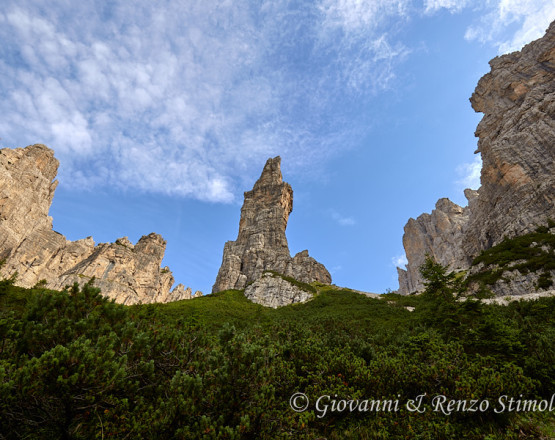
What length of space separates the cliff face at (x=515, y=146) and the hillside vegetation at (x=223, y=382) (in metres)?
30.0

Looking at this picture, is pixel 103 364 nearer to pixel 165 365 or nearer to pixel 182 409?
pixel 182 409

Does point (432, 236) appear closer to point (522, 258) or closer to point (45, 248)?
point (522, 258)

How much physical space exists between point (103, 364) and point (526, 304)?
86.5ft

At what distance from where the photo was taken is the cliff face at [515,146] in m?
46.7

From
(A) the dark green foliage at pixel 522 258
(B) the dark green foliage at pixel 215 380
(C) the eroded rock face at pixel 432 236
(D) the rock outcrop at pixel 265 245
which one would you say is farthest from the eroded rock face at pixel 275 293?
(C) the eroded rock face at pixel 432 236

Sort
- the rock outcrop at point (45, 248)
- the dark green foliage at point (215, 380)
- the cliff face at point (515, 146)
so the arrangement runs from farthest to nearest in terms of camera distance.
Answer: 1. the rock outcrop at point (45, 248)
2. the cliff face at point (515, 146)
3. the dark green foliage at point (215, 380)

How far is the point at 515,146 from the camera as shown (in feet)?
176

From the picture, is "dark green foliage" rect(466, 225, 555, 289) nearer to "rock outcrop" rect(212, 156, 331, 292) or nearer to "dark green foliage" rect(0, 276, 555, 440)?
"dark green foliage" rect(0, 276, 555, 440)

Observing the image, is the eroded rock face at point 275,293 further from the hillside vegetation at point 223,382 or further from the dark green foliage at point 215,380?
the hillside vegetation at point 223,382

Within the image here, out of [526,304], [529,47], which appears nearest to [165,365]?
[526,304]

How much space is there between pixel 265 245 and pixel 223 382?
67.5 meters

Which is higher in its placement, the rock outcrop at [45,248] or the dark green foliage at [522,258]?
the rock outcrop at [45,248]

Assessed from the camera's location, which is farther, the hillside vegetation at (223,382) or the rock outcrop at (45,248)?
the rock outcrop at (45,248)

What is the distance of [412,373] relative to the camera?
8.65m
